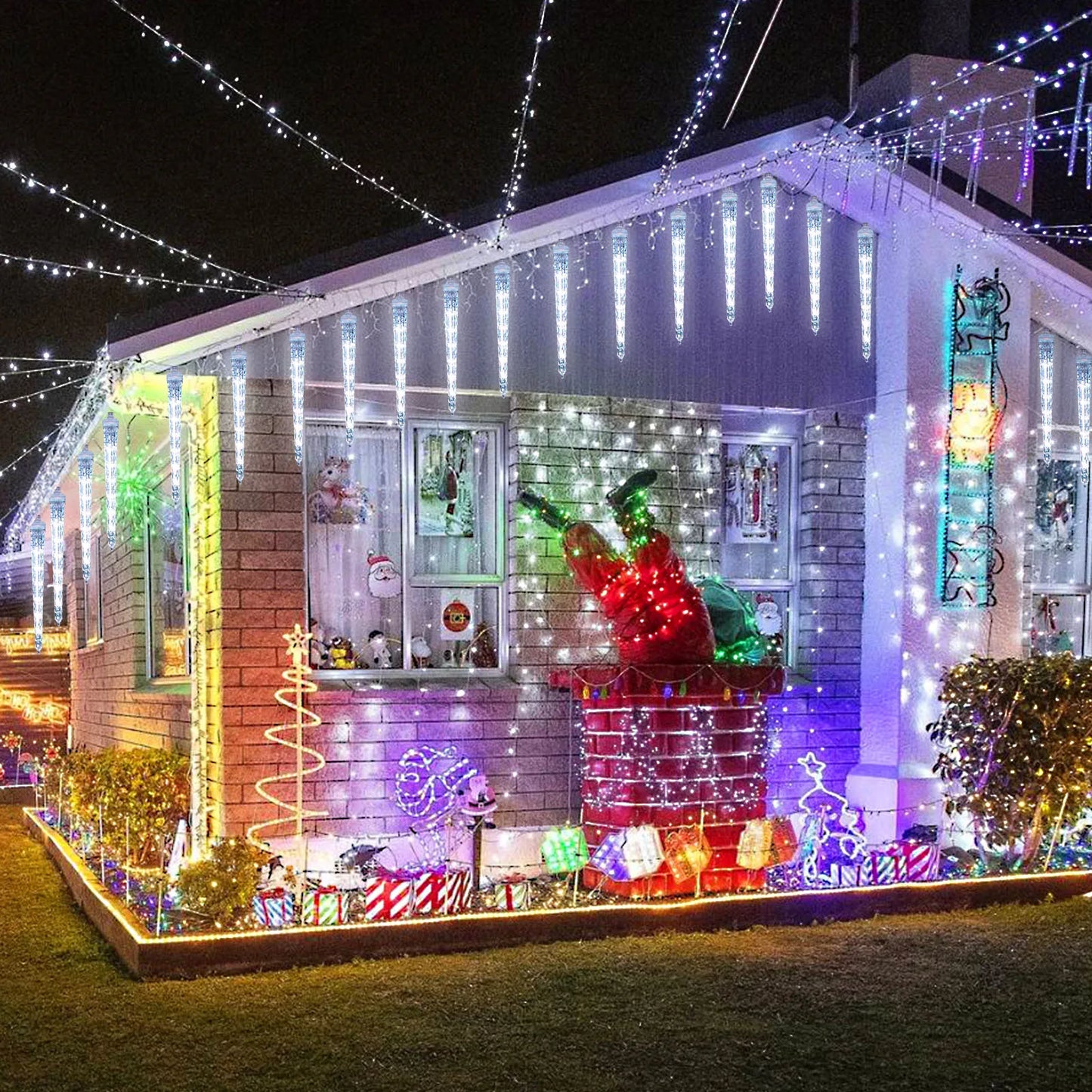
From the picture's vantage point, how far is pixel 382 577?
8.02 metres

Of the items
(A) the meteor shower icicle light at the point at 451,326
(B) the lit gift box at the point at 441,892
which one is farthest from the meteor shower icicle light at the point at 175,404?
(B) the lit gift box at the point at 441,892

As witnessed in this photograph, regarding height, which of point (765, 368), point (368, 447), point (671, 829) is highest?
point (765, 368)

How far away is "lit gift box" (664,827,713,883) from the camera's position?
691 cm

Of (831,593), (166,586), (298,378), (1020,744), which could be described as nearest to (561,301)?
(298,378)

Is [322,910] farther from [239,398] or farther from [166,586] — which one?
[166,586]

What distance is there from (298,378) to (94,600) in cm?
790

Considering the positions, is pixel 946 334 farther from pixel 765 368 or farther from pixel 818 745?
pixel 818 745

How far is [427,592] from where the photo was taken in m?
8.15

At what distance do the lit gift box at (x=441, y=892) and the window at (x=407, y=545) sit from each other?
6.74 ft

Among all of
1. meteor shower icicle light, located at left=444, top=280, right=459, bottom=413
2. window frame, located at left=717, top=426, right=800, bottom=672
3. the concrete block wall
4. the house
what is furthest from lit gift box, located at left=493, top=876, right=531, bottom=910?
meteor shower icicle light, located at left=444, top=280, right=459, bottom=413

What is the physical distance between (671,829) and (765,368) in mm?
3830

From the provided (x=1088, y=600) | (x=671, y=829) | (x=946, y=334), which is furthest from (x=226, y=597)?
(x=1088, y=600)

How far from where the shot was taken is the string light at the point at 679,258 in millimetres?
8312

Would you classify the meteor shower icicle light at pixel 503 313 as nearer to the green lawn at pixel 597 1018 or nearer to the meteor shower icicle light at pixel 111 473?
the meteor shower icicle light at pixel 111 473
